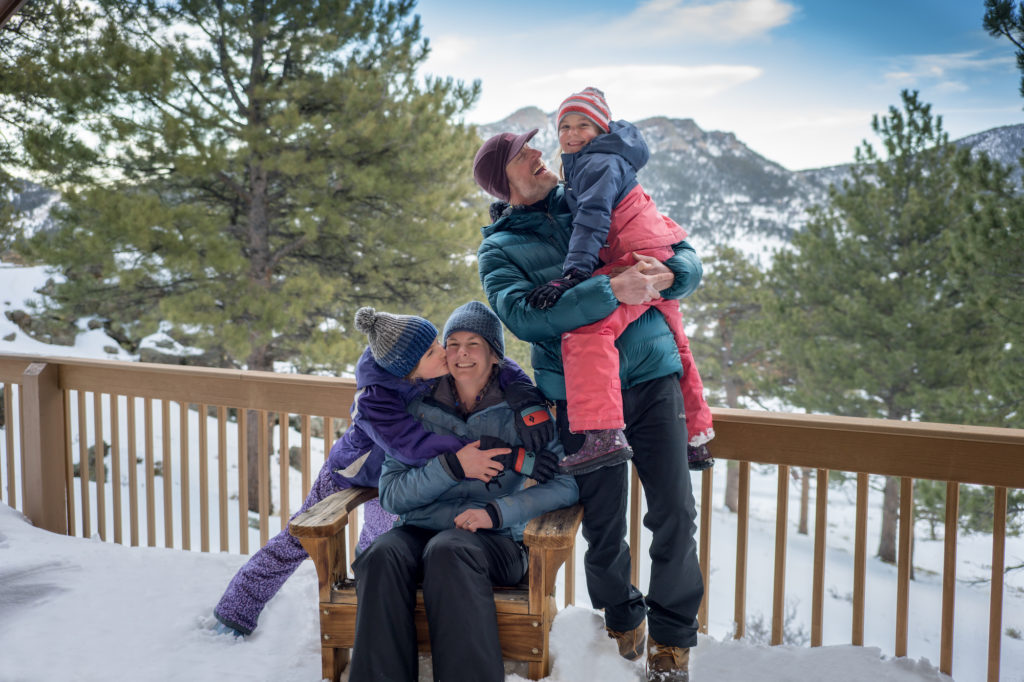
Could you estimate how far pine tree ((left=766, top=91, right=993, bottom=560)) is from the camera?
9258 millimetres

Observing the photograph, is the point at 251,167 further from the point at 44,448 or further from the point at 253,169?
the point at 44,448

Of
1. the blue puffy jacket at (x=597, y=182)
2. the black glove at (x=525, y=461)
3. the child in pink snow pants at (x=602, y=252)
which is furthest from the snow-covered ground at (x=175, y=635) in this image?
the blue puffy jacket at (x=597, y=182)

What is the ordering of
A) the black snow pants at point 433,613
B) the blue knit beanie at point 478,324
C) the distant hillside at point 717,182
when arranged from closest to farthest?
the black snow pants at point 433,613 < the blue knit beanie at point 478,324 < the distant hillside at point 717,182

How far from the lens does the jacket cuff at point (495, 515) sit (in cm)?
164

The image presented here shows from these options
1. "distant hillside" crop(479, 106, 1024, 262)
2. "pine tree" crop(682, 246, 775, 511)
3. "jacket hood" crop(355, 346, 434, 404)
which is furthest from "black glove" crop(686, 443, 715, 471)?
"distant hillside" crop(479, 106, 1024, 262)

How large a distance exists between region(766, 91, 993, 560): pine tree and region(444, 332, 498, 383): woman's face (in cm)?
886

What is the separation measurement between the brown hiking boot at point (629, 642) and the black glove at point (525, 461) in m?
0.49

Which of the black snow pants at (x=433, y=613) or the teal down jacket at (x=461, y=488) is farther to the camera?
the teal down jacket at (x=461, y=488)

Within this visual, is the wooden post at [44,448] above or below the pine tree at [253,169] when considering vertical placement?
below

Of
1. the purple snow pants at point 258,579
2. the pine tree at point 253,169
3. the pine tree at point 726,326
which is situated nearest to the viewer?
the purple snow pants at point 258,579

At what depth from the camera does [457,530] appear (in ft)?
5.31

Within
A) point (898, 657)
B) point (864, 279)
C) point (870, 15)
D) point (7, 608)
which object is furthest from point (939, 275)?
point (870, 15)

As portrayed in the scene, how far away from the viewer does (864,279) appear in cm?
977

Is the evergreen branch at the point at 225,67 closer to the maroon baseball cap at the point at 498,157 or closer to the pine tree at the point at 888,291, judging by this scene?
the maroon baseball cap at the point at 498,157
